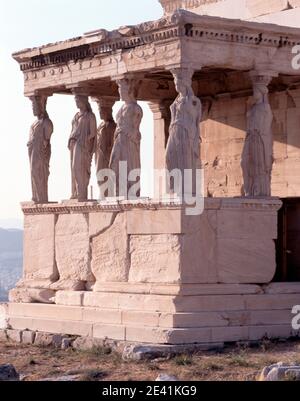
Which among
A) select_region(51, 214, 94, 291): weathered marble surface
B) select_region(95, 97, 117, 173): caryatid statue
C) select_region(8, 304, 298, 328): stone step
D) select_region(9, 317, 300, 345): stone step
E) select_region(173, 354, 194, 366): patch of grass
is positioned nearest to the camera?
select_region(173, 354, 194, 366): patch of grass


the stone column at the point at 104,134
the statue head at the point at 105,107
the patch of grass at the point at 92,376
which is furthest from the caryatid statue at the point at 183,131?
the statue head at the point at 105,107

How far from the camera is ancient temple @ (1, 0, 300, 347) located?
17547mm

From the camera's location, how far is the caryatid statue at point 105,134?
20453 millimetres

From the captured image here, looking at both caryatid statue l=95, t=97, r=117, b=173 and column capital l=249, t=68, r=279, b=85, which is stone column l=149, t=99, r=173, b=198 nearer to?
caryatid statue l=95, t=97, r=117, b=173

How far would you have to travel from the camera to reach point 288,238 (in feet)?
64.9

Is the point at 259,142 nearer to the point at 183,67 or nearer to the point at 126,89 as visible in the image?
the point at 183,67

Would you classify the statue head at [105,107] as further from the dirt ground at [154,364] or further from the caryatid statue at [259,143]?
the dirt ground at [154,364]

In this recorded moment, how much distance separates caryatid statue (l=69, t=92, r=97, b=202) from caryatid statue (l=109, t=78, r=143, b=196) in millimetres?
1056

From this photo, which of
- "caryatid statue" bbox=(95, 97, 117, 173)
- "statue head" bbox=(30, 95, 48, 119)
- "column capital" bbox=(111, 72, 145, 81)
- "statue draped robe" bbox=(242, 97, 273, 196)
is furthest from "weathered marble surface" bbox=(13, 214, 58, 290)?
"statue draped robe" bbox=(242, 97, 273, 196)

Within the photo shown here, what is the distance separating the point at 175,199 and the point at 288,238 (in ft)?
9.44

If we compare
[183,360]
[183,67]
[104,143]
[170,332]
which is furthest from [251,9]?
[183,360]
